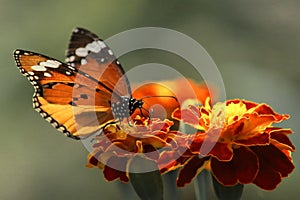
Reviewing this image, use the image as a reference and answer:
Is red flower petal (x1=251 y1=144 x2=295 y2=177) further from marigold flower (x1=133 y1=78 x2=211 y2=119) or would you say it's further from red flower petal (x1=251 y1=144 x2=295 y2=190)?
marigold flower (x1=133 y1=78 x2=211 y2=119)

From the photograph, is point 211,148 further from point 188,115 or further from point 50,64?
point 50,64

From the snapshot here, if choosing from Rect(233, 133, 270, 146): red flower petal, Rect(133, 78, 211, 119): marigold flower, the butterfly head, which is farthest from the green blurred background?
Rect(233, 133, 270, 146): red flower petal

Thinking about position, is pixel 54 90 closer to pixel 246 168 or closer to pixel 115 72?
pixel 115 72

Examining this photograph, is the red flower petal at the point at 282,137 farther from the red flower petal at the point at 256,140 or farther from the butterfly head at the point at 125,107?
the butterfly head at the point at 125,107

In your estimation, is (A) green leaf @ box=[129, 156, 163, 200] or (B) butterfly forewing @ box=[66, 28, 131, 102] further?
(B) butterfly forewing @ box=[66, 28, 131, 102]

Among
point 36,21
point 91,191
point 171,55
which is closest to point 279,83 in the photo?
point 171,55

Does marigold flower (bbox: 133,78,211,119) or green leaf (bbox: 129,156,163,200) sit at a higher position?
marigold flower (bbox: 133,78,211,119)

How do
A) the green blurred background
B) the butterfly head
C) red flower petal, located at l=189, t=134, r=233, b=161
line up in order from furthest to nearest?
the green blurred background, the butterfly head, red flower petal, located at l=189, t=134, r=233, b=161
